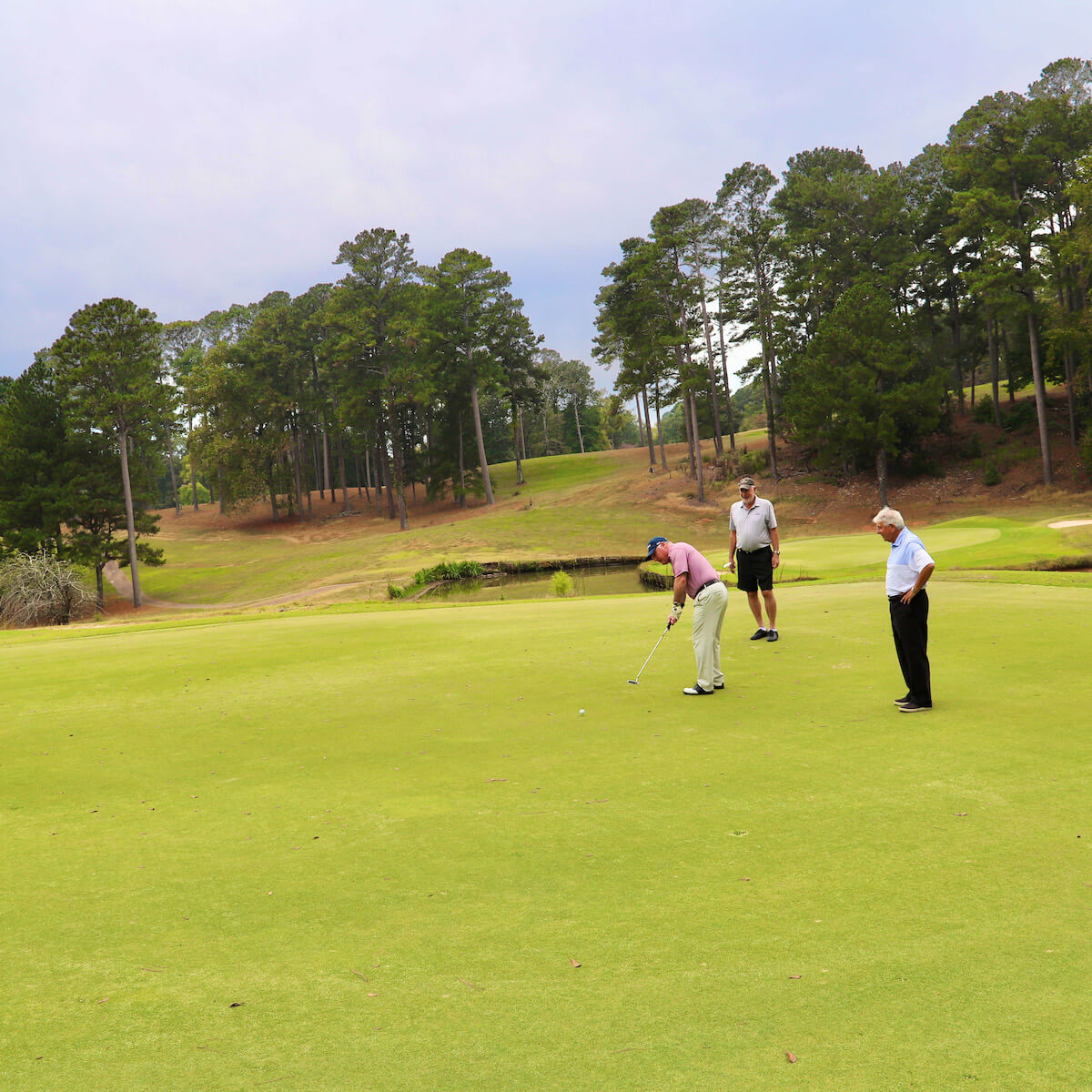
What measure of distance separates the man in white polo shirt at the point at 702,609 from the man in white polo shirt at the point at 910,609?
5.79ft

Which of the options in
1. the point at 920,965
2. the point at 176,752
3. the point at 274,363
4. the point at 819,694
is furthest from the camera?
the point at 274,363

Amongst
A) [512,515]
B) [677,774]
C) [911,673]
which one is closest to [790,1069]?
[677,774]

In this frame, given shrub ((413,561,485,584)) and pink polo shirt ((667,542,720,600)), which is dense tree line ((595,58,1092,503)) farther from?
pink polo shirt ((667,542,720,600))

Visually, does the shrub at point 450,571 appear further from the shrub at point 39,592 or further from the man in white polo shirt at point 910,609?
the man in white polo shirt at point 910,609

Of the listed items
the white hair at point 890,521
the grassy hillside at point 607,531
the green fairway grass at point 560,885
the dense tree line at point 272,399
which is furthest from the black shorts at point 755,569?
the dense tree line at point 272,399

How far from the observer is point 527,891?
470 cm

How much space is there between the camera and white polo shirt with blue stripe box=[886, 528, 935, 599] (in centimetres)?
816

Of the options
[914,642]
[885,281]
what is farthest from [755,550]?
[885,281]

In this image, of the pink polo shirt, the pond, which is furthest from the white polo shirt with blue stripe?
the pond

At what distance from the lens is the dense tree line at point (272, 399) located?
4244 centimetres

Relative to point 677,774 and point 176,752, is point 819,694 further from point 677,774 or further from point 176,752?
point 176,752

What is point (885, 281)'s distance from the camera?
164 ft

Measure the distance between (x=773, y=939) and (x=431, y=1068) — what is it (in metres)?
1.73

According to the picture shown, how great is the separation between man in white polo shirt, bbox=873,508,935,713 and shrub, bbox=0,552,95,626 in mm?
36451
